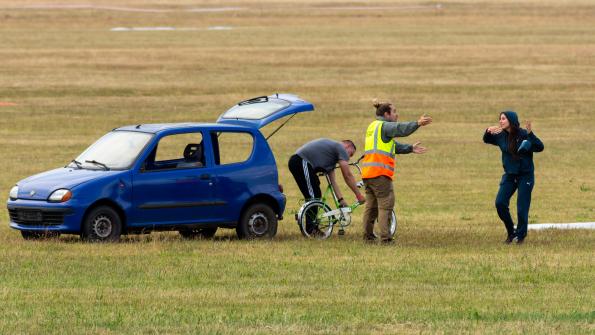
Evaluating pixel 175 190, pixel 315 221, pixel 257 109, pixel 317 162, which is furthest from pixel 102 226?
pixel 317 162

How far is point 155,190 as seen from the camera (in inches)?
622

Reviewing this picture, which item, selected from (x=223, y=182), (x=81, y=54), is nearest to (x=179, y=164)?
(x=223, y=182)

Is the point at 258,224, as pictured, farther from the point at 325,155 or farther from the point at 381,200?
the point at 381,200

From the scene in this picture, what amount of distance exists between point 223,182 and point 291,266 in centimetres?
335

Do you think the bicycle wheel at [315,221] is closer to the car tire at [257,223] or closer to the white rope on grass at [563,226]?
the car tire at [257,223]

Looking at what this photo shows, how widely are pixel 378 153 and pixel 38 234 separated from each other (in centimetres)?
434

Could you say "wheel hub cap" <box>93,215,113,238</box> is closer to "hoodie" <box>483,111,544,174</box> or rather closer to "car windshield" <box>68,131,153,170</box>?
"car windshield" <box>68,131,153,170</box>

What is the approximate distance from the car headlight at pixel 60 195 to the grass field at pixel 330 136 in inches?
23.1

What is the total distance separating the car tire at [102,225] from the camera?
1533 centimetres

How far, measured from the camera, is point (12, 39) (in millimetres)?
61094

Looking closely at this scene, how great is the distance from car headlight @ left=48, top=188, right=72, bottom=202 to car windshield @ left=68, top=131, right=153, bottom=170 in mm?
776

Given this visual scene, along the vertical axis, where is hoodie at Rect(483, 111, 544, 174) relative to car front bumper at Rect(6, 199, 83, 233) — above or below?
above

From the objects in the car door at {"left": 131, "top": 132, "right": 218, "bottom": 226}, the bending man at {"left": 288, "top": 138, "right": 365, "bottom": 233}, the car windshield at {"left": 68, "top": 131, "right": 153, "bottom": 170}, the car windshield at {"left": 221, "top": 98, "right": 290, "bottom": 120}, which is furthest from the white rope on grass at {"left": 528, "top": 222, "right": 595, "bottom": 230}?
the car windshield at {"left": 68, "top": 131, "right": 153, "bottom": 170}

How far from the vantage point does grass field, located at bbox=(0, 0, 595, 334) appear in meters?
10.5
